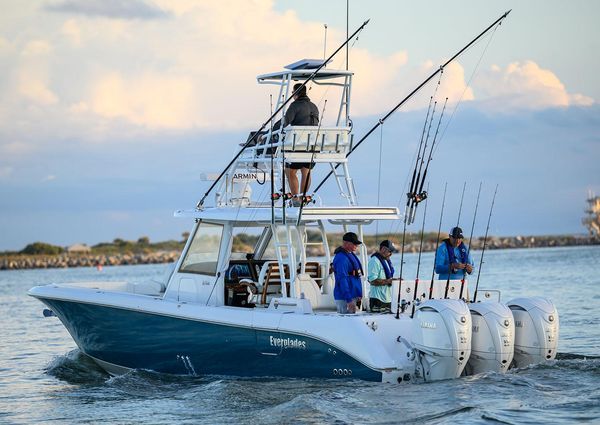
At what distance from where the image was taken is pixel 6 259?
80312 mm

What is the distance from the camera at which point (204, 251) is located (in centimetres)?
1278

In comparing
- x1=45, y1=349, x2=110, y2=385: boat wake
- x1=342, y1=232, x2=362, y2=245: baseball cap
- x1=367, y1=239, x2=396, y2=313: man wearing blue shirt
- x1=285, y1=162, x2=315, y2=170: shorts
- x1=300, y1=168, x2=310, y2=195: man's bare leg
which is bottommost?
x1=45, y1=349, x2=110, y2=385: boat wake

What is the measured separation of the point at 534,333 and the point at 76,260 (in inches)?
2770

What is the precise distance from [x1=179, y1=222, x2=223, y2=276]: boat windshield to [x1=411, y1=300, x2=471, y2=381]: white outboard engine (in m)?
3.16

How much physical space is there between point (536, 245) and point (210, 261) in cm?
9022

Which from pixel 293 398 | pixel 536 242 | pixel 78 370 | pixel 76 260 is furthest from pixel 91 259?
pixel 293 398

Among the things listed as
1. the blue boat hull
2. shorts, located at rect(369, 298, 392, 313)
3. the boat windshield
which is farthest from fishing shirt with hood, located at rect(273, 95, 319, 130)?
the blue boat hull

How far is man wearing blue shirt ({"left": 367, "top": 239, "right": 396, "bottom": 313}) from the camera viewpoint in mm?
11547

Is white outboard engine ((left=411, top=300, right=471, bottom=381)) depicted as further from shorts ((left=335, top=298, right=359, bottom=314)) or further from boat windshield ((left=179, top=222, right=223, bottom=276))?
boat windshield ((left=179, top=222, right=223, bottom=276))

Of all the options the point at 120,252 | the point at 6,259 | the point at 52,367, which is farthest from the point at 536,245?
the point at 52,367

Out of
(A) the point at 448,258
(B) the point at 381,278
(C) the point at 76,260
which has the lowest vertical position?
(B) the point at 381,278

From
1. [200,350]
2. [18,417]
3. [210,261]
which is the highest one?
[210,261]

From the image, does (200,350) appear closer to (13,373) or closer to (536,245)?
(13,373)

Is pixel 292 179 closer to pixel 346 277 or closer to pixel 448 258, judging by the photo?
pixel 346 277
